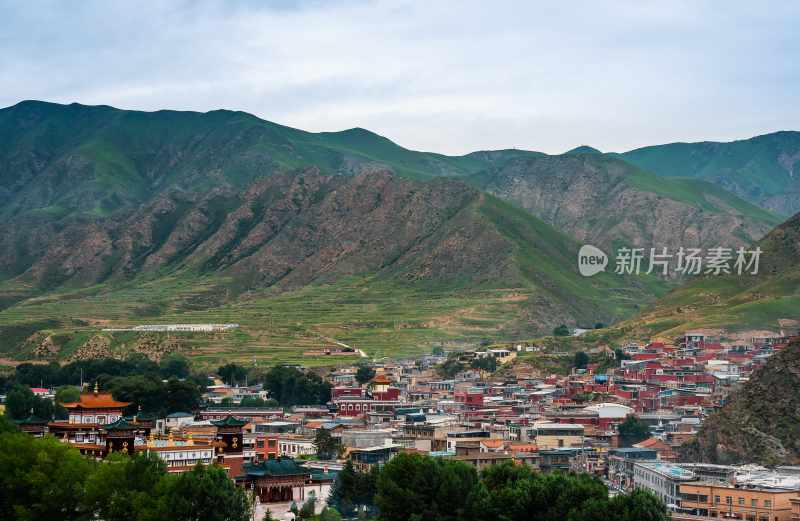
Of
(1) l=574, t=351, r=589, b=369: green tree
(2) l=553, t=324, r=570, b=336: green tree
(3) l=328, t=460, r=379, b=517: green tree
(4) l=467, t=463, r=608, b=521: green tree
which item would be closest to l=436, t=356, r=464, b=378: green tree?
(1) l=574, t=351, r=589, b=369: green tree

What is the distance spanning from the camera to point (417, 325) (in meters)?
199

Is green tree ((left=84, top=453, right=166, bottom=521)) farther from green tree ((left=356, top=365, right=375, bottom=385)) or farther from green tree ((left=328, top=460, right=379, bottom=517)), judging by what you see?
green tree ((left=356, top=365, right=375, bottom=385))

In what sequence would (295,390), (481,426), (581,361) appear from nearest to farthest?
1. (481,426)
2. (295,390)
3. (581,361)

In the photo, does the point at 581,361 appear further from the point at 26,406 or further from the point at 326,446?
the point at 26,406

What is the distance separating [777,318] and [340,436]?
202ft

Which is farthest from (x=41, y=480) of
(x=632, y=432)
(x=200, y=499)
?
(x=632, y=432)

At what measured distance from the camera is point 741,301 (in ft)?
567

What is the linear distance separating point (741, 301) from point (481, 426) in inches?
2455

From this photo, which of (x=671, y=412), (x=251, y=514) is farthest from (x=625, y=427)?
(x=251, y=514)

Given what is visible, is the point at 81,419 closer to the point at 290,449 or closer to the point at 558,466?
the point at 290,449

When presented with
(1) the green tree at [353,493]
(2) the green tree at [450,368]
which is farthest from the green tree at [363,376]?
(1) the green tree at [353,493]

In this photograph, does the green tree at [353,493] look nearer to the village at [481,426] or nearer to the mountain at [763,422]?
the village at [481,426]

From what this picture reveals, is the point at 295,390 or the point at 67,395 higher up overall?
the point at 295,390

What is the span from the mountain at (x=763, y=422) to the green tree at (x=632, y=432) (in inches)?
774
